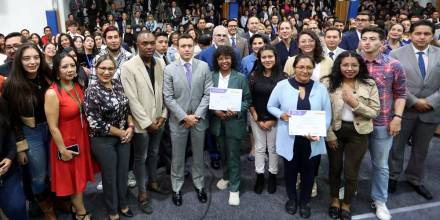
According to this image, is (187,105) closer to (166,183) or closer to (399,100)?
(166,183)

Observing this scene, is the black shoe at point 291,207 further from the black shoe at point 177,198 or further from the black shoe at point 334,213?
the black shoe at point 177,198

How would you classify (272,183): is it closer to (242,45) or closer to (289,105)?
(289,105)

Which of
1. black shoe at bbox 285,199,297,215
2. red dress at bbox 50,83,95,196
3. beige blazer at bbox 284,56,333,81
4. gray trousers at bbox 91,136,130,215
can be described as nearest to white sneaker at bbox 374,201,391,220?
black shoe at bbox 285,199,297,215

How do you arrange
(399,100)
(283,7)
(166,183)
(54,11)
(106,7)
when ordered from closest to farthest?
(399,100), (166,183), (54,11), (106,7), (283,7)

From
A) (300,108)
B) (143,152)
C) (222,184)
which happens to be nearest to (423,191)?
(300,108)

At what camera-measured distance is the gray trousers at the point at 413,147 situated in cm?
315

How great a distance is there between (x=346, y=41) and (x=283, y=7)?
8.72 metres

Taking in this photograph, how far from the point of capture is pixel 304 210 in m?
2.96

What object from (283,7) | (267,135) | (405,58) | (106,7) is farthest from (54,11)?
(405,58)

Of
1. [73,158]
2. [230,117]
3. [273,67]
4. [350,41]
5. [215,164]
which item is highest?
[350,41]

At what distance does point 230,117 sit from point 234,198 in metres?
0.82

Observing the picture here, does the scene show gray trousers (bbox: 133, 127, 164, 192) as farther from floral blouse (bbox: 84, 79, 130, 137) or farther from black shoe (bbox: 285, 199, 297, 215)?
black shoe (bbox: 285, 199, 297, 215)

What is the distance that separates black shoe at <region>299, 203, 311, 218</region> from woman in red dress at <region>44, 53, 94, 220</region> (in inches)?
74.5

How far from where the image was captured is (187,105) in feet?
9.62
